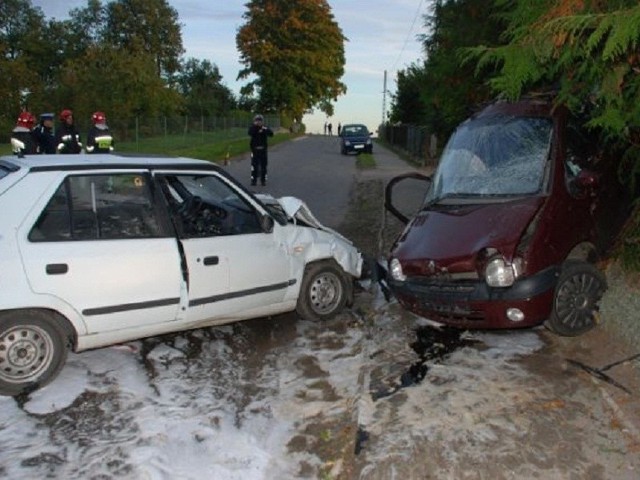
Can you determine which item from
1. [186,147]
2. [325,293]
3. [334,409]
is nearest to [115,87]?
[186,147]

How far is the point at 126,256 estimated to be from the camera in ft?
16.6

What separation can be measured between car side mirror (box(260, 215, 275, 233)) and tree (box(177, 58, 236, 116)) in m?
56.1

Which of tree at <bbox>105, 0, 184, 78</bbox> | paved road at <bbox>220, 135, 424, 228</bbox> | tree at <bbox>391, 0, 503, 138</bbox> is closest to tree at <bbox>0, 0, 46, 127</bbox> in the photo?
tree at <bbox>105, 0, 184, 78</bbox>

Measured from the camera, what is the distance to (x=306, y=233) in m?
6.38

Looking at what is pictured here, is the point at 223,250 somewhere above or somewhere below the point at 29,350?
above

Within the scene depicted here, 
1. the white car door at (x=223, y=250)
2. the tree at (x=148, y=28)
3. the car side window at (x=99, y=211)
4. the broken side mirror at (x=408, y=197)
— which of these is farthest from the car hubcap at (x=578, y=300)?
the tree at (x=148, y=28)

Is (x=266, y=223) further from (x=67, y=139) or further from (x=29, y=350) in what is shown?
(x=67, y=139)

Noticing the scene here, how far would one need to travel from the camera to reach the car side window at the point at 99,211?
489 cm

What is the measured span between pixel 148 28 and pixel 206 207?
265ft

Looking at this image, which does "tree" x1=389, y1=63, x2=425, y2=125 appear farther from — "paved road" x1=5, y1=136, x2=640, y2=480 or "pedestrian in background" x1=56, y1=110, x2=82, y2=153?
"paved road" x1=5, y1=136, x2=640, y2=480

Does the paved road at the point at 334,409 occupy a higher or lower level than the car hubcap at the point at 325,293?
lower

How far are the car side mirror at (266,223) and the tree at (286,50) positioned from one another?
206 ft

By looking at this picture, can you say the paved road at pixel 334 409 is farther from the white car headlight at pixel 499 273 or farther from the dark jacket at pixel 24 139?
the dark jacket at pixel 24 139

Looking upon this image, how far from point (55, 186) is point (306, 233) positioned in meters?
2.34
